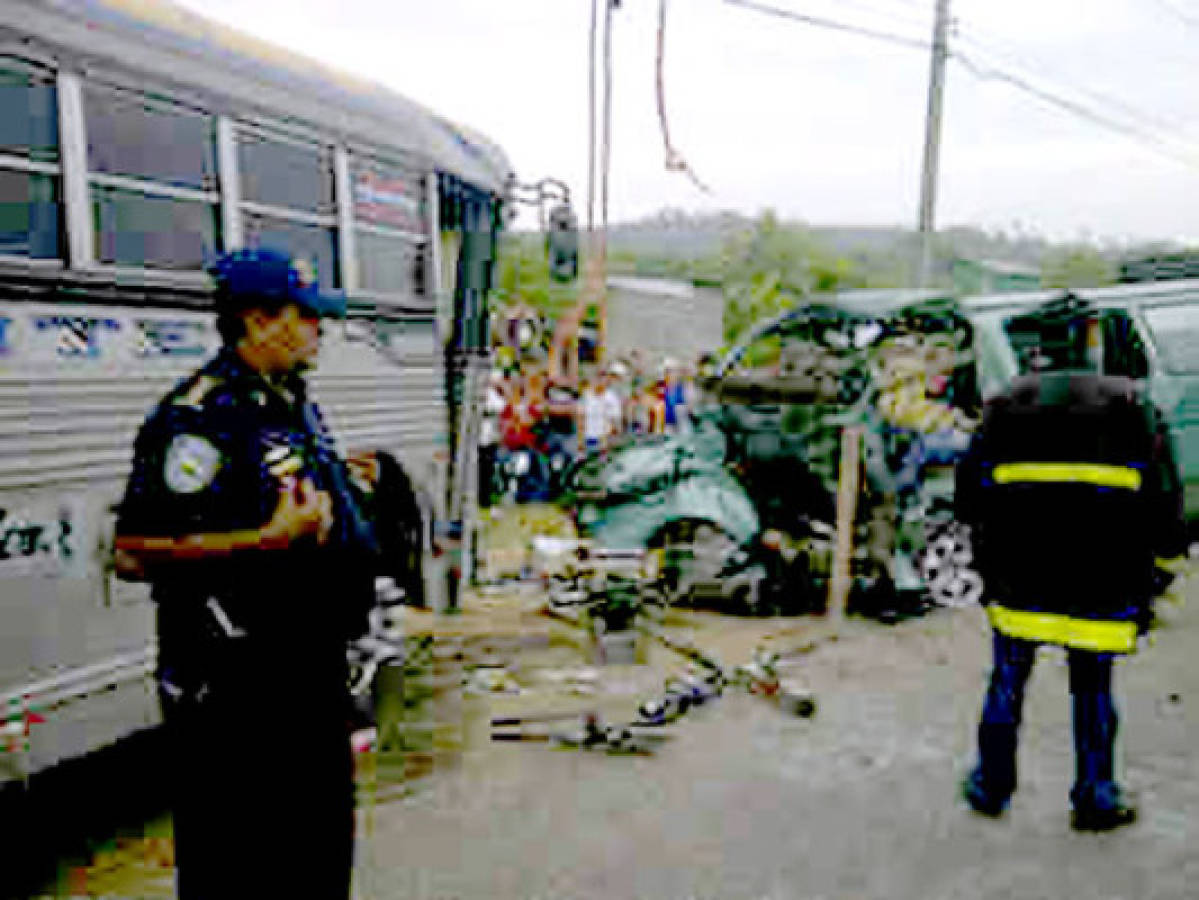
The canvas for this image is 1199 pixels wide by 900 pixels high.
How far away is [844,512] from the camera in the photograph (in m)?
6.18

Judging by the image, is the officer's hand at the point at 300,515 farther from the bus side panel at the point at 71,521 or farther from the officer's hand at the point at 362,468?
the bus side panel at the point at 71,521

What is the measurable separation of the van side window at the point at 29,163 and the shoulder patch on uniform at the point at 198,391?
4.69 feet

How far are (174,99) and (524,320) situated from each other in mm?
11190

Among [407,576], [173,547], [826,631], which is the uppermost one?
[173,547]

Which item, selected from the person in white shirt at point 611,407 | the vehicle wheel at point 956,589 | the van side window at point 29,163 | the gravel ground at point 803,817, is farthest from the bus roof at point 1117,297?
the van side window at point 29,163

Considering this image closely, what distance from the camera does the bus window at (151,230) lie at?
3395mm

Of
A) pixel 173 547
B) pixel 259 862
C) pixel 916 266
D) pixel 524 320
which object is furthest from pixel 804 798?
pixel 916 266

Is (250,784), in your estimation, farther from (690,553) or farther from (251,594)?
(690,553)

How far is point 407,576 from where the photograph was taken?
210 inches

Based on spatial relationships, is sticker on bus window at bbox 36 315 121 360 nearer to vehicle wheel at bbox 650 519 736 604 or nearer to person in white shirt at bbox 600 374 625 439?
vehicle wheel at bbox 650 519 736 604

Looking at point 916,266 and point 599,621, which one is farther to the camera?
point 916,266

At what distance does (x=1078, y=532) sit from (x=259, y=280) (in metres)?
2.84

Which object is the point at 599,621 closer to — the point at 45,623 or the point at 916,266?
the point at 45,623

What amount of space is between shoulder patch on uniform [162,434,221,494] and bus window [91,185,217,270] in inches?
67.9
